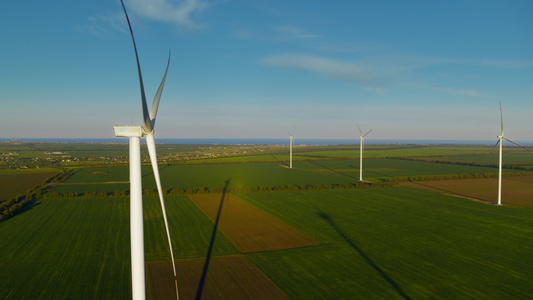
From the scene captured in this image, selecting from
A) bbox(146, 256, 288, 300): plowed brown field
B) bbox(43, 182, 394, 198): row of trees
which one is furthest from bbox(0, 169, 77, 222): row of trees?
bbox(146, 256, 288, 300): plowed brown field

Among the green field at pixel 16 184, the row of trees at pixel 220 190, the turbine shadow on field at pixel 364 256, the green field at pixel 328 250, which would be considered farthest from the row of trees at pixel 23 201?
the turbine shadow on field at pixel 364 256

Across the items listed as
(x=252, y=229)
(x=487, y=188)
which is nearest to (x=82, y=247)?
(x=252, y=229)

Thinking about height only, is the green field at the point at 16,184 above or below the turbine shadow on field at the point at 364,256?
above

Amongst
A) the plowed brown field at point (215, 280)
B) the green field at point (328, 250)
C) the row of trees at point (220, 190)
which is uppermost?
the row of trees at point (220, 190)

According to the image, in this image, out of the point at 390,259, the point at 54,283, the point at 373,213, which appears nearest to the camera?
the point at 54,283

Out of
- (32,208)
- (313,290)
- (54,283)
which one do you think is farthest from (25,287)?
(32,208)

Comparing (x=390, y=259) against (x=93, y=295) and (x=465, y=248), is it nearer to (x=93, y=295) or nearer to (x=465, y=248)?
(x=465, y=248)

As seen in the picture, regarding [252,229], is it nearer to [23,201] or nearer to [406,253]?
[406,253]

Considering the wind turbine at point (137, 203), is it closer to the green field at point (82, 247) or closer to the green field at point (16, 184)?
the green field at point (82, 247)
